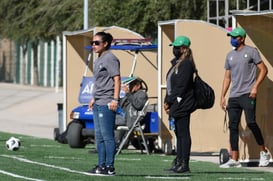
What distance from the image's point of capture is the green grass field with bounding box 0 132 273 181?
42.4 ft

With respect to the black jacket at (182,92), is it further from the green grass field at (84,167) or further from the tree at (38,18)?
the tree at (38,18)

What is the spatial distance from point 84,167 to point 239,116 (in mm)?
2545

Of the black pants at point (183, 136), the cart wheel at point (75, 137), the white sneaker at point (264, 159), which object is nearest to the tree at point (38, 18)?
the cart wheel at point (75, 137)

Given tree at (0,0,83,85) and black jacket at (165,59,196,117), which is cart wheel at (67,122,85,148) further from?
tree at (0,0,83,85)

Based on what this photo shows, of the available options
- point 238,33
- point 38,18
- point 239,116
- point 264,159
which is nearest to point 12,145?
point 239,116

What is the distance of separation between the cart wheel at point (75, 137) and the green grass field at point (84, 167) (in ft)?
2.63

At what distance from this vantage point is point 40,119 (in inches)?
1346

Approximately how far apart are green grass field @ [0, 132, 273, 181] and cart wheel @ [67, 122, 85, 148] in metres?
0.80

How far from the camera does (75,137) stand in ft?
65.6

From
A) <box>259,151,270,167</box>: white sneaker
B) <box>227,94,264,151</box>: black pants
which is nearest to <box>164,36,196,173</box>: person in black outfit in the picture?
<box>227,94,264,151</box>: black pants

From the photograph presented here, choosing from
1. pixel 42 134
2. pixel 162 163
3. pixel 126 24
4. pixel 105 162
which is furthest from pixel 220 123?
pixel 126 24

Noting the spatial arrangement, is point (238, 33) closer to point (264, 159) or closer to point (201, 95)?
point (201, 95)

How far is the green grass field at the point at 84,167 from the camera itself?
12.9m

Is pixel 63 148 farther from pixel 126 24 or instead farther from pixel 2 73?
pixel 2 73
